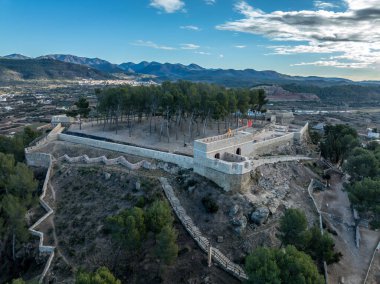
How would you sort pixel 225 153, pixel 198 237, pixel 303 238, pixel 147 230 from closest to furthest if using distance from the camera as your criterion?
pixel 303 238, pixel 147 230, pixel 198 237, pixel 225 153

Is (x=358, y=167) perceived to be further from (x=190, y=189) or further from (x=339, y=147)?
(x=190, y=189)

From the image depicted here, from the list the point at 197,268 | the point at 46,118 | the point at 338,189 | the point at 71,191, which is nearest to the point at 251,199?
the point at 197,268

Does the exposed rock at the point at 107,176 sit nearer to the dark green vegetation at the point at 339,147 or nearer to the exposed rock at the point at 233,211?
the exposed rock at the point at 233,211

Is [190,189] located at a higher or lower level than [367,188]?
lower

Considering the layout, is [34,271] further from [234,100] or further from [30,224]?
[234,100]

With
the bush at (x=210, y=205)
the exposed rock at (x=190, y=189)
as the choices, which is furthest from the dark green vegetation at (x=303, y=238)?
the exposed rock at (x=190, y=189)

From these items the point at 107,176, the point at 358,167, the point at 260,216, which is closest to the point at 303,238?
the point at 260,216

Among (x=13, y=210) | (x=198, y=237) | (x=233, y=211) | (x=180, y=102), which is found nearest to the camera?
(x=198, y=237)
